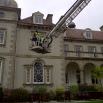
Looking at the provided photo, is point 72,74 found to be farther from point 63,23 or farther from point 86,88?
point 63,23

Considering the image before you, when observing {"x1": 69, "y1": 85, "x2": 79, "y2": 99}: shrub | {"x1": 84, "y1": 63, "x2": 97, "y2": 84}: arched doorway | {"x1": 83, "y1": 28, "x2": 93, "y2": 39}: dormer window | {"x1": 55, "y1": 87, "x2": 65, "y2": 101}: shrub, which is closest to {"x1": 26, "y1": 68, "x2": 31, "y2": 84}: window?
{"x1": 55, "y1": 87, "x2": 65, "y2": 101}: shrub

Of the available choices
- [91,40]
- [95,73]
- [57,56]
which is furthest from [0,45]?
[91,40]

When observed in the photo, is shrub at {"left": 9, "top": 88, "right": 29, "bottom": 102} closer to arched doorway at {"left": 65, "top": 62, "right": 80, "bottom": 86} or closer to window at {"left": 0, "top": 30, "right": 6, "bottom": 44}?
window at {"left": 0, "top": 30, "right": 6, "bottom": 44}

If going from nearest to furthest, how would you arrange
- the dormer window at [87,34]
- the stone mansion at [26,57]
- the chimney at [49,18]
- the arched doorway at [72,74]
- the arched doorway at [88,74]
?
1. the stone mansion at [26,57]
2. the chimney at [49,18]
3. the arched doorway at [72,74]
4. the arched doorway at [88,74]
5. the dormer window at [87,34]

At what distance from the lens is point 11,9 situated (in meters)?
27.2

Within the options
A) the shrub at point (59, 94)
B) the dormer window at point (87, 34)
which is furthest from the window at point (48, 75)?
the dormer window at point (87, 34)

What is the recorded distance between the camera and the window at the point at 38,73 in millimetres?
26594

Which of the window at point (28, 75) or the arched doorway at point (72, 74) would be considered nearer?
the window at point (28, 75)

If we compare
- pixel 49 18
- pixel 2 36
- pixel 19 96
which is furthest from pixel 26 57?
pixel 49 18

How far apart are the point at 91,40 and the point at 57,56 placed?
9518mm

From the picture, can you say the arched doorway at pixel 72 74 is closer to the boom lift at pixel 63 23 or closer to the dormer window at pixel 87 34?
the dormer window at pixel 87 34

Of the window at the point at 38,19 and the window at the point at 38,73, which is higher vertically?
the window at the point at 38,19

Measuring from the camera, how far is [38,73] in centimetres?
2697

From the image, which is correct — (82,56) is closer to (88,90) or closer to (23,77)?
(88,90)
